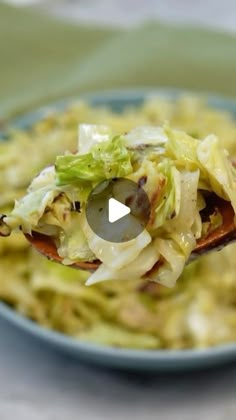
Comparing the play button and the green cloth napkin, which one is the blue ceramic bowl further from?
the green cloth napkin

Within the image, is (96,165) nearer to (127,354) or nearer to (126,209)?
(126,209)

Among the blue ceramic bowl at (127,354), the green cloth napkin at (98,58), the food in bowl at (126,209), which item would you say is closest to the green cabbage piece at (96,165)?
the food in bowl at (126,209)

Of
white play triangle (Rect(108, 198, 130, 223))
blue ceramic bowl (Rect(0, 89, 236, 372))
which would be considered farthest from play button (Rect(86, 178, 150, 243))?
blue ceramic bowl (Rect(0, 89, 236, 372))

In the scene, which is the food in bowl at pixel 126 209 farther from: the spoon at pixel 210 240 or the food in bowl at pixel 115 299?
the food in bowl at pixel 115 299

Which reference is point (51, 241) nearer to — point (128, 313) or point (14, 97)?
point (128, 313)

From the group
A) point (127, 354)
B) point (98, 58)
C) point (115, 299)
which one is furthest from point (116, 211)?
point (98, 58)

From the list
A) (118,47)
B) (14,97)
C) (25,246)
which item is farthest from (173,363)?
(118,47)

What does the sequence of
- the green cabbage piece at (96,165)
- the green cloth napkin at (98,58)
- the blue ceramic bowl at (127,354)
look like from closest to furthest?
the green cabbage piece at (96,165) → the blue ceramic bowl at (127,354) → the green cloth napkin at (98,58)
